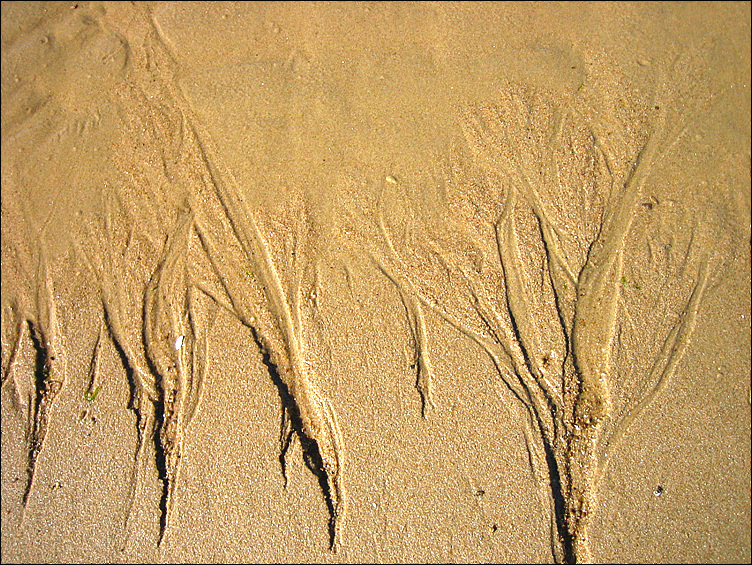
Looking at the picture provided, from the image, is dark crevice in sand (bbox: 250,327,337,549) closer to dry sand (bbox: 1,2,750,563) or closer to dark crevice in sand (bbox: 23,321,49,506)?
dry sand (bbox: 1,2,750,563)

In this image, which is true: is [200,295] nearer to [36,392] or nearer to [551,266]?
[36,392]

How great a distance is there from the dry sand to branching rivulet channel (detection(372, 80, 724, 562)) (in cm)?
2

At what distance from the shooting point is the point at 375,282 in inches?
127

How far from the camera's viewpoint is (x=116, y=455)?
10.2ft

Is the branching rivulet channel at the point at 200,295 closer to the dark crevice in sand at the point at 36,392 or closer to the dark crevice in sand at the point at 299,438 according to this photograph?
the dark crevice in sand at the point at 299,438

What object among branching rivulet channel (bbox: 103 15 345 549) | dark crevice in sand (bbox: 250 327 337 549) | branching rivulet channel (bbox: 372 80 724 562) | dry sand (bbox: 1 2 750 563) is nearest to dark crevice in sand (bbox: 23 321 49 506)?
dry sand (bbox: 1 2 750 563)

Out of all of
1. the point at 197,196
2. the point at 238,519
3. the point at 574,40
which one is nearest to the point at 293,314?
the point at 197,196

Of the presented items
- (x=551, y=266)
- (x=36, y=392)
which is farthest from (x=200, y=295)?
(x=551, y=266)

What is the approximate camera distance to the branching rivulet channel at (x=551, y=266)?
311 centimetres

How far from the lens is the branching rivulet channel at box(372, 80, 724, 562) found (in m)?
3.11

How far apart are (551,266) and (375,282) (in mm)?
1331

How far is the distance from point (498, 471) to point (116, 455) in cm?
270

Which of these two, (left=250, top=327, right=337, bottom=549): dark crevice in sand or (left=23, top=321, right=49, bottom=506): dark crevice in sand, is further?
(left=23, top=321, right=49, bottom=506): dark crevice in sand

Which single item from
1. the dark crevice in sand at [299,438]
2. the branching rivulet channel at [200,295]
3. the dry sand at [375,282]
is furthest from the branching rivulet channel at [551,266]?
the dark crevice in sand at [299,438]
